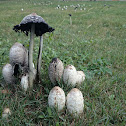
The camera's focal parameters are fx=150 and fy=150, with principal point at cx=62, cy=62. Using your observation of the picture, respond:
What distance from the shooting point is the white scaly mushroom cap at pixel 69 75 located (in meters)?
1.85

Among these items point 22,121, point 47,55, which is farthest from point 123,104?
point 47,55

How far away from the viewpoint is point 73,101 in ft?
4.92

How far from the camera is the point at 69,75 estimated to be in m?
1.85

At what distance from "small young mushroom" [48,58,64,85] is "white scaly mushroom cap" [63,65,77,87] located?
7 cm

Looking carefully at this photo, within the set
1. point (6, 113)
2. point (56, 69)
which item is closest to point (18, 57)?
point (56, 69)

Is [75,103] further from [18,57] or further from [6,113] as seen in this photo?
[18,57]

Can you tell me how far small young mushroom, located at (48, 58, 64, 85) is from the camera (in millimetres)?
1856

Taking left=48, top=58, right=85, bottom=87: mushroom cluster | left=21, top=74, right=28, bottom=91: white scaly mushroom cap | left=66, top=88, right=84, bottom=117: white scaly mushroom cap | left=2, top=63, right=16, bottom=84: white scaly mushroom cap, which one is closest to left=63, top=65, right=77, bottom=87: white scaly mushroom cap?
left=48, top=58, right=85, bottom=87: mushroom cluster

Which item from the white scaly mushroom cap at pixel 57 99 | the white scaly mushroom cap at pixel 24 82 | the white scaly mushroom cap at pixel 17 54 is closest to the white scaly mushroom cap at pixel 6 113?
the white scaly mushroom cap at pixel 24 82

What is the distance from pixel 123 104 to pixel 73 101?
2.29 feet

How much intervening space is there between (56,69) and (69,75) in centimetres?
18

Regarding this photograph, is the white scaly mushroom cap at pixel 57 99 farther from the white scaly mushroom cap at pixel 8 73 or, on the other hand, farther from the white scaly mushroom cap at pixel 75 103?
the white scaly mushroom cap at pixel 8 73

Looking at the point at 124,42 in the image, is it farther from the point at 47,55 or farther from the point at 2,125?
the point at 2,125

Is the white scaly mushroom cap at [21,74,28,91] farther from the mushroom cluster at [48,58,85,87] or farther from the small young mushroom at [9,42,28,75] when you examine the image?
the mushroom cluster at [48,58,85,87]
